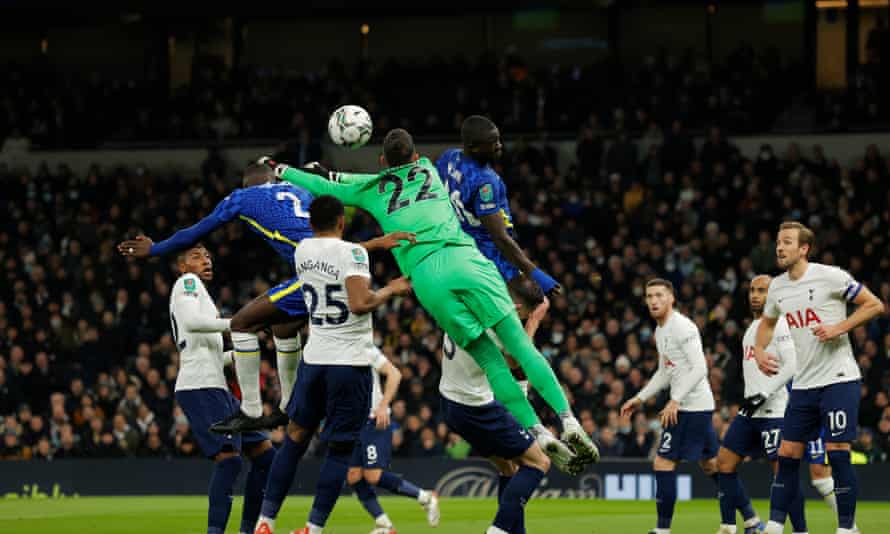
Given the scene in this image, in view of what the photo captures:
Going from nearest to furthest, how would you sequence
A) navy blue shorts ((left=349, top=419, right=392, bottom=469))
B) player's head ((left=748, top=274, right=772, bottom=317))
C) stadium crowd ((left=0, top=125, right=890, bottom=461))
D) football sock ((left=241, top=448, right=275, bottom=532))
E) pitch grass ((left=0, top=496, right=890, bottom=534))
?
football sock ((left=241, top=448, right=275, bottom=532)) → player's head ((left=748, top=274, right=772, bottom=317)) → pitch grass ((left=0, top=496, right=890, bottom=534)) → navy blue shorts ((left=349, top=419, right=392, bottom=469)) → stadium crowd ((left=0, top=125, right=890, bottom=461))

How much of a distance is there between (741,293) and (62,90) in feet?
61.7

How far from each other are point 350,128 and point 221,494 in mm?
3377

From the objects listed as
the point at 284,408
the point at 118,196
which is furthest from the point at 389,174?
the point at 118,196

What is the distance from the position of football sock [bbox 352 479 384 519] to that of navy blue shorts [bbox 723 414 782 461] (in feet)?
12.2

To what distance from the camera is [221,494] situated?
11.8 metres

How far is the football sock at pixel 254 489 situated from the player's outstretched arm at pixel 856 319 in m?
4.76

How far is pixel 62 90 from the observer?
113 ft

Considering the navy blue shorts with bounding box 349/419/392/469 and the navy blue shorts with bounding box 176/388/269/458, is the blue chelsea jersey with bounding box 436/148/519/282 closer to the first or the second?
the navy blue shorts with bounding box 176/388/269/458

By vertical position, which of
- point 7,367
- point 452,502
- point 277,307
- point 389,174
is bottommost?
point 452,502

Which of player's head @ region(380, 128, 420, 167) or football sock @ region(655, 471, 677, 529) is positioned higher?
player's head @ region(380, 128, 420, 167)

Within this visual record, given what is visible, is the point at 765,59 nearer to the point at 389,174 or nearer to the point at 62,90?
the point at 62,90

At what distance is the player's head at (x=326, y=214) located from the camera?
10.3m

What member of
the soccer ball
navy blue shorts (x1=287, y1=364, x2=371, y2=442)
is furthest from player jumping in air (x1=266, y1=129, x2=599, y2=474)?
navy blue shorts (x1=287, y1=364, x2=371, y2=442)

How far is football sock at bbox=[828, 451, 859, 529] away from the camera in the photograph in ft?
38.2
